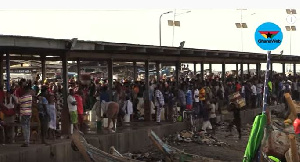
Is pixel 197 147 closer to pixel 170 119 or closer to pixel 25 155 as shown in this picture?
pixel 170 119

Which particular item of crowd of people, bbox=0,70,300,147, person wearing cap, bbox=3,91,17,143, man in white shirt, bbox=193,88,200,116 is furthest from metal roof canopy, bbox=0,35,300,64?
man in white shirt, bbox=193,88,200,116

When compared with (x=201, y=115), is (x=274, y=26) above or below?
→ above

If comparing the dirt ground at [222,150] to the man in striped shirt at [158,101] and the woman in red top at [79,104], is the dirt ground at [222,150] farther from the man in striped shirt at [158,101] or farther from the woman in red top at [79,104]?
the woman in red top at [79,104]

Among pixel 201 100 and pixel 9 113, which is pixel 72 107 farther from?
pixel 201 100

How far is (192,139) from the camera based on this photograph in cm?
2027

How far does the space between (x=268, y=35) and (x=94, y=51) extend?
11.9 meters

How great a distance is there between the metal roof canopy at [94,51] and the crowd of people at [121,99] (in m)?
1.11

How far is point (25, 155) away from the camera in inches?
500

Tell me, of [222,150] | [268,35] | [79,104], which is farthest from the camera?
[222,150]

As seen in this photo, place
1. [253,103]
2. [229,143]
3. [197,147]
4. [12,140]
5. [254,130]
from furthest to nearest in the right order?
[253,103], [229,143], [197,147], [12,140], [254,130]

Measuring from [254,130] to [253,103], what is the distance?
21.9 m

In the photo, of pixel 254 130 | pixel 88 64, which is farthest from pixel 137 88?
pixel 254 130

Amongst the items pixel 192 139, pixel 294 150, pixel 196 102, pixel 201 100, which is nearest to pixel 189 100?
pixel 196 102

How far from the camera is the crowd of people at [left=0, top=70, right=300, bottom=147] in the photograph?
14234 mm
